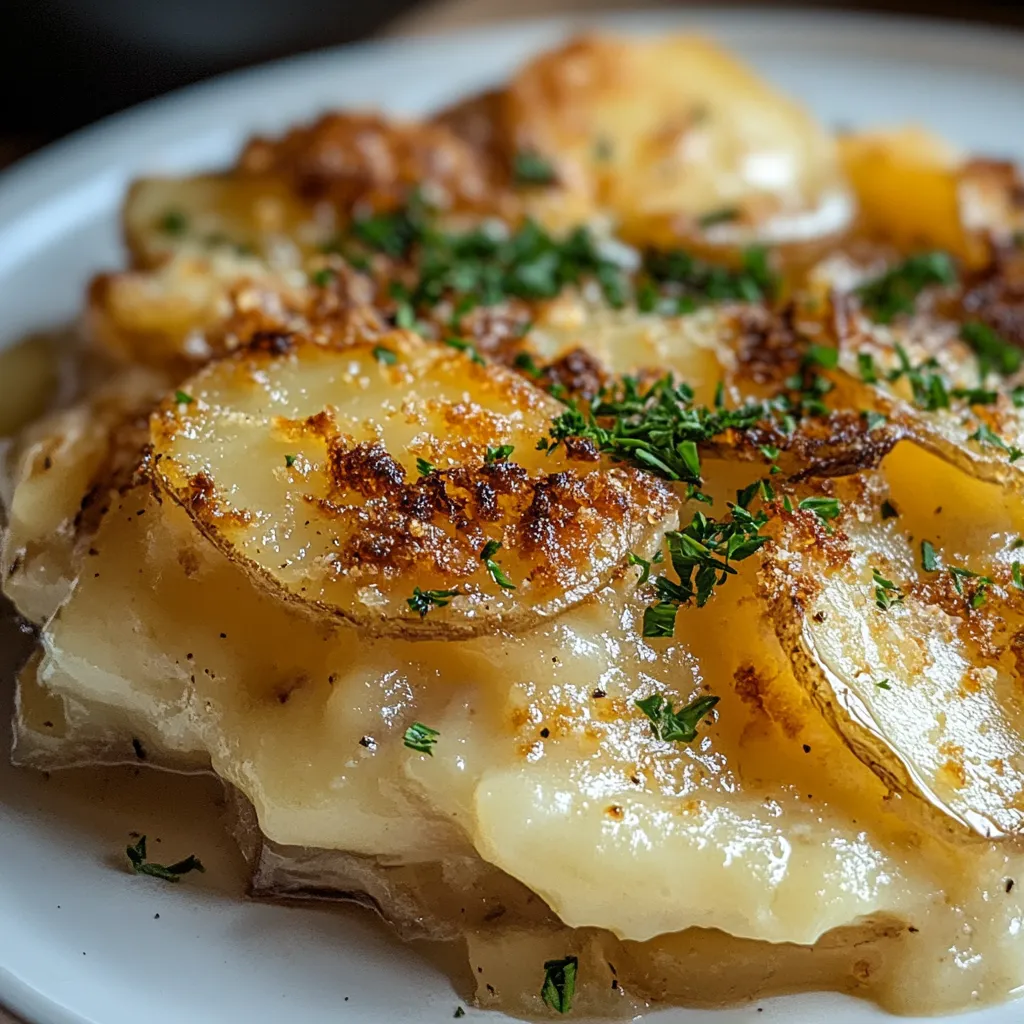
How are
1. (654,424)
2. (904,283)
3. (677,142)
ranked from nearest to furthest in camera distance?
(654,424) < (904,283) < (677,142)

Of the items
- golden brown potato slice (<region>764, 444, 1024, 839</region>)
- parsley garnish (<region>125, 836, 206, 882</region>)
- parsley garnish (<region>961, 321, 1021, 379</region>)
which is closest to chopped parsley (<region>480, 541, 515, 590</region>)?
golden brown potato slice (<region>764, 444, 1024, 839</region>)

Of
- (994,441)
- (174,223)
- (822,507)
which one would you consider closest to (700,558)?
(822,507)

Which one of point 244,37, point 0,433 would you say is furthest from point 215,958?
point 244,37

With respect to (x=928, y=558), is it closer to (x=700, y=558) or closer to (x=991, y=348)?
(x=700, y=558)

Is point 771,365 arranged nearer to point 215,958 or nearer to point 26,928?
point 215,958

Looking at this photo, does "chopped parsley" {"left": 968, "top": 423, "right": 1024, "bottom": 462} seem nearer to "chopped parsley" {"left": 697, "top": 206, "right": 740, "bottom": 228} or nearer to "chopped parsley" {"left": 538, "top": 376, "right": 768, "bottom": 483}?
"chopped parsley" {"left": 538, "top": 376, "right": 768, "bottom": 483}
